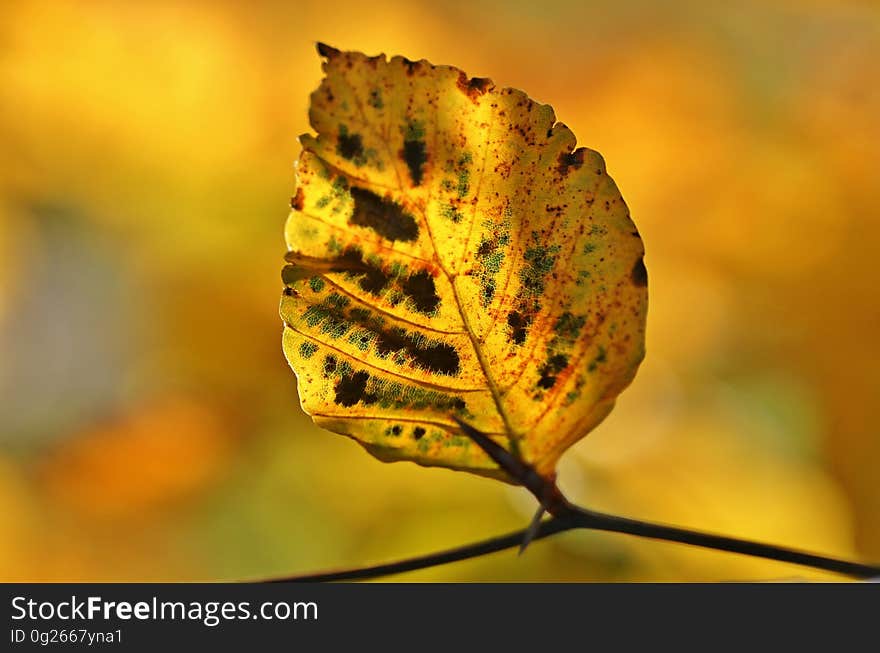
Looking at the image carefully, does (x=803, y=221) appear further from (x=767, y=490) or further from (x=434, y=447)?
(x=434, y=447)

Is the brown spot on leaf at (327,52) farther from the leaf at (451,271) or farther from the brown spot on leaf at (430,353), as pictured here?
the brown spot on leaf at (430,353)

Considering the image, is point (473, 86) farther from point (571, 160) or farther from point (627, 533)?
point (627, 533)

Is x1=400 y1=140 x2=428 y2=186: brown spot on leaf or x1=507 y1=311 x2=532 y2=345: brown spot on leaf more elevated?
x1=400 y1=140 x2=428 y2=186: brown spot on leaf

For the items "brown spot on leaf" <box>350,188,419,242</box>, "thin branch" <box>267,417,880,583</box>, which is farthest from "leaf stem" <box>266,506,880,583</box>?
"brown spot on leaf" <box>350,188,419,242</box>

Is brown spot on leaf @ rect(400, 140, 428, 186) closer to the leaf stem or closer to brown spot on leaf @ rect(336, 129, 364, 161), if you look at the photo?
brown spot on leaf @ rect(336, 129, 364, 161)


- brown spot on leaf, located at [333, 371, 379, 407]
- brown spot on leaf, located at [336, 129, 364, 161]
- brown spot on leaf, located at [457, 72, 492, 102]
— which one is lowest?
brown spot on leaf, located at [333, 371, 379, 407]

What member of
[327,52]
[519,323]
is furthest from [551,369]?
[327,52]

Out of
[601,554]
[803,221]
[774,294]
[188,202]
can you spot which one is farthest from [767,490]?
[188,202]

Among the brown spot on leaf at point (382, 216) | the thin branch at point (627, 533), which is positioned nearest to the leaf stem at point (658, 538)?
the thin branch at point (627, 533)
